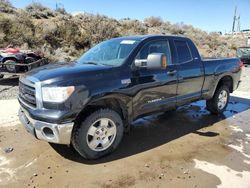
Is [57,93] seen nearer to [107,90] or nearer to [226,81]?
[107,90]

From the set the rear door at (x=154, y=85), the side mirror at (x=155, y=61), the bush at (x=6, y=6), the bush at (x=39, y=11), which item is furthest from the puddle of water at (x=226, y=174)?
the bush at (x=6, y=6)

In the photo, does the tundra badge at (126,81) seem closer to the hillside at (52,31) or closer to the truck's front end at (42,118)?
the truck's front end at (42,118)

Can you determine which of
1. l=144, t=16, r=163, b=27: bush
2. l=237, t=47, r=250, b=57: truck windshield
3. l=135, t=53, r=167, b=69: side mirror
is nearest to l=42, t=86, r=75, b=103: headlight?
l=135, t=53, r=167, b=69: side mirror

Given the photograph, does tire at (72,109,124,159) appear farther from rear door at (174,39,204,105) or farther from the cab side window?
rear door at (174,39,204,105)

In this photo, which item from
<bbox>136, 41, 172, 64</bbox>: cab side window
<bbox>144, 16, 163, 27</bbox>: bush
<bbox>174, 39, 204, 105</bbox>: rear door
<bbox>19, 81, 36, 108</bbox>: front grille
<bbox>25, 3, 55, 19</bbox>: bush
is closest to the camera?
<bbox>19, 81, 36, 108</bbox>: front grille

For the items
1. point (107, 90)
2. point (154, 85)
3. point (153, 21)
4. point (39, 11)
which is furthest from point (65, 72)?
point (153, 21)

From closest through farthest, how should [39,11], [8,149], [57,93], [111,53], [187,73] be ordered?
[57,93] < [8,149] < [111,53] < [187,73] < [39,11]

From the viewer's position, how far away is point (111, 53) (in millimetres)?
5016

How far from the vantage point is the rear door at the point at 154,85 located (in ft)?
15.2

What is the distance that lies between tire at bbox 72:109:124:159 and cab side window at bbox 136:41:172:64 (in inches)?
46.7

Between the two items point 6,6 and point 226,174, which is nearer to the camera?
point 226,174

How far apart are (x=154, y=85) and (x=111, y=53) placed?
3.25 ft

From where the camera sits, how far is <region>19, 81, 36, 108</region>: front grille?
3992mm

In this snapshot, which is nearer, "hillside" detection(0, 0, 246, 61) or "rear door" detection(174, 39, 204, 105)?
"rear door" detection(174, 39, 204, 105)
